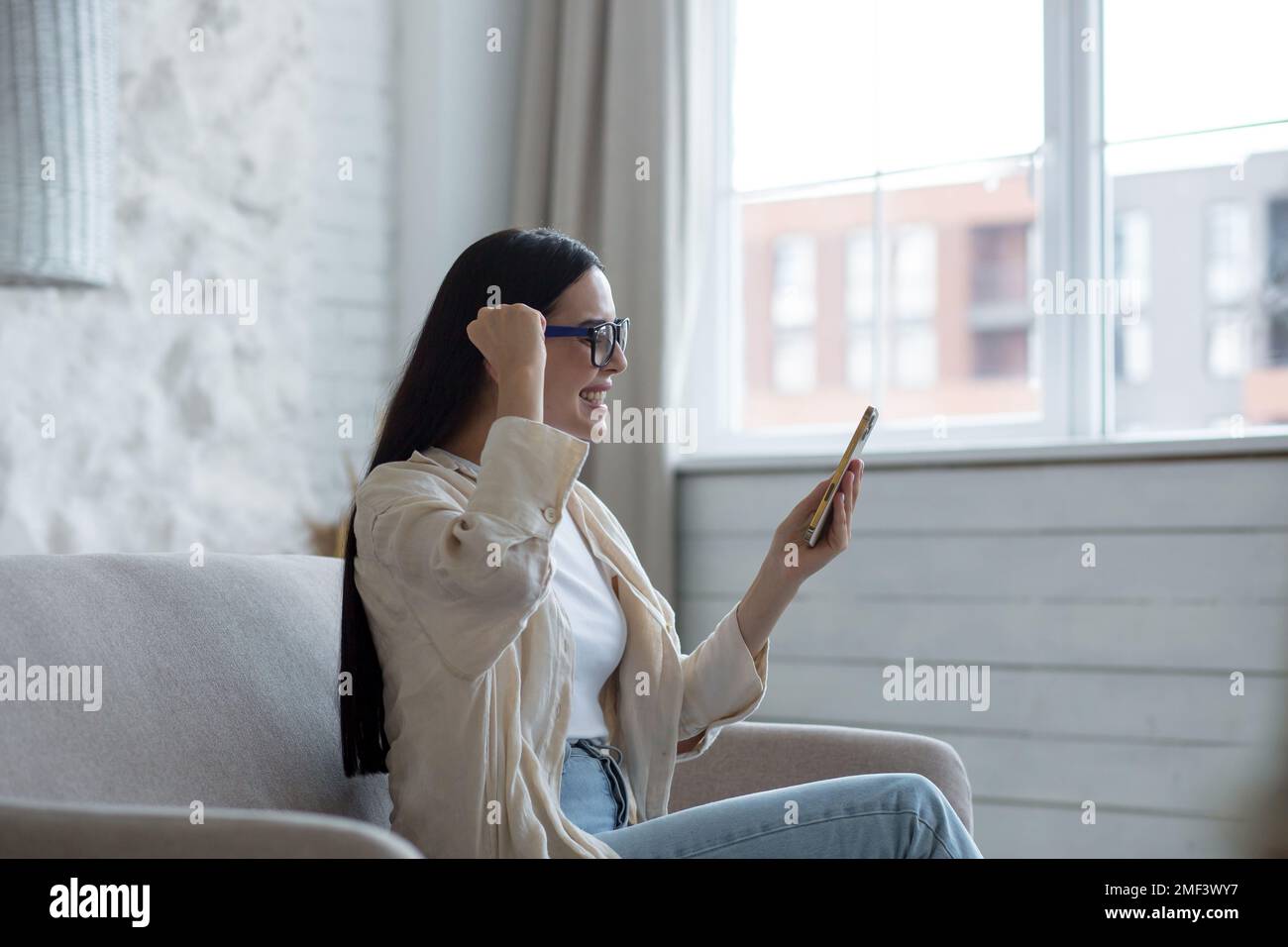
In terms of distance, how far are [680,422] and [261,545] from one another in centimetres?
92

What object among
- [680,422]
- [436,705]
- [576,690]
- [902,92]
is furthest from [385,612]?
[902,92]

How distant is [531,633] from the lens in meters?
1.31

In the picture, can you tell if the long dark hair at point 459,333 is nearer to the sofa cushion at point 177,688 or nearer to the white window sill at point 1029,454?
the sofa cushion at point 177,688

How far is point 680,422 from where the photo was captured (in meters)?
3.05

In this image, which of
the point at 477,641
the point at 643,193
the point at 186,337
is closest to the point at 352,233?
the point at 186,337

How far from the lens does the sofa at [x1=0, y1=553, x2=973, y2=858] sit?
0.99m

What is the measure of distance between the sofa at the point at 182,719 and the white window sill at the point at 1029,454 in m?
1.05

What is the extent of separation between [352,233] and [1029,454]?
1.55 meters


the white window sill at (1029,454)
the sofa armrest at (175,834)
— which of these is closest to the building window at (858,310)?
the white window sill at (1029,454)

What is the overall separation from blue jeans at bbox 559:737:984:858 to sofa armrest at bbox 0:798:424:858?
37 cm

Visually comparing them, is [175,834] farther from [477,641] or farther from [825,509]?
[825,509]

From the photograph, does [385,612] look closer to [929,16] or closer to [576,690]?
[576,690]

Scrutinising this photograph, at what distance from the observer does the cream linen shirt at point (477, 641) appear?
1.18 m

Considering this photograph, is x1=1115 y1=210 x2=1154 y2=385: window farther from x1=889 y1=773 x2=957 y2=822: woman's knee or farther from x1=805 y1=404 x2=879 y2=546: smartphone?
x1=889 y1=773 x2=957 y2=822: woman's knee
